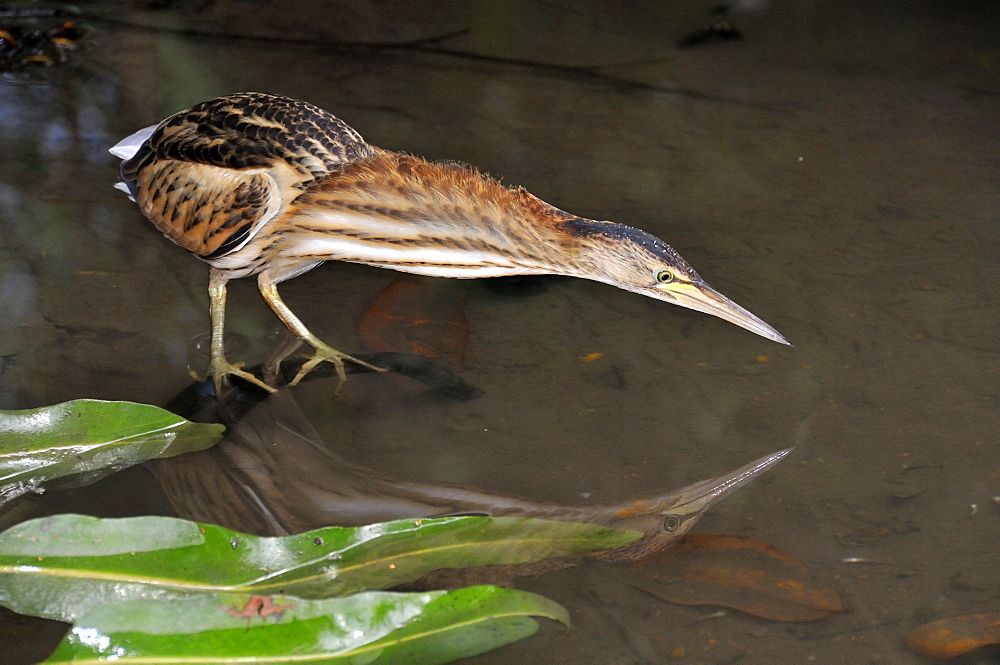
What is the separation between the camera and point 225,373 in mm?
3230

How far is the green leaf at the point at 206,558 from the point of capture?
2.21 m

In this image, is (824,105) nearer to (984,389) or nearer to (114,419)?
(984,389)

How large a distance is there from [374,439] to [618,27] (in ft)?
11.6

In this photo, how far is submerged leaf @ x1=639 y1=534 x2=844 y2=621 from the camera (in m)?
2.45

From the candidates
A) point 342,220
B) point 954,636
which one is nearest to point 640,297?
point 342,220

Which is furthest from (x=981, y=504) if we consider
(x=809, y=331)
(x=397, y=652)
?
(x=397, y=652)

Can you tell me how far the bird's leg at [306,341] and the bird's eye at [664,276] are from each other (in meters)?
0.98

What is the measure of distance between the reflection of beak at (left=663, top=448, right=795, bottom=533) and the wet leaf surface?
0.92m

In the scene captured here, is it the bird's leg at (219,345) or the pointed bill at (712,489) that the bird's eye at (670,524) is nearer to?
the pointed bill at (712,489)

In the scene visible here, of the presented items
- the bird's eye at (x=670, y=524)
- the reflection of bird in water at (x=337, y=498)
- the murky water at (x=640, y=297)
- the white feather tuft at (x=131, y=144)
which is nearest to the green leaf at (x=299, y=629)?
the murky water at (x=640, y=297)

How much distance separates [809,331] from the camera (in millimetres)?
3480

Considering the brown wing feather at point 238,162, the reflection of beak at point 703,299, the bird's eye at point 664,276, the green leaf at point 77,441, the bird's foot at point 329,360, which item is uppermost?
the brown wing feather at point 238,162

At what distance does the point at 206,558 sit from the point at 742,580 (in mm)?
1309

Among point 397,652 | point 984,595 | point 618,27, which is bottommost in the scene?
point 984,595
